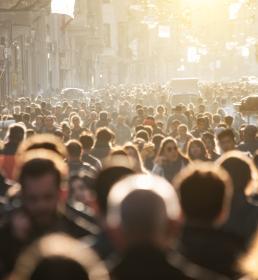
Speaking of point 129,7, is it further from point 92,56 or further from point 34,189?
point 34,189

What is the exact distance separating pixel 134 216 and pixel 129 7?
434 ft

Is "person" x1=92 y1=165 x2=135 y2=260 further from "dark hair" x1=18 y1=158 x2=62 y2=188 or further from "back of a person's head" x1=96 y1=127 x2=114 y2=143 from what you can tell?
"back of a person's head" x1=96 y1=127 x2=114 y2=143

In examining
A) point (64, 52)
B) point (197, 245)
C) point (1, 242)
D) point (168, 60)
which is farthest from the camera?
point (168, 60)

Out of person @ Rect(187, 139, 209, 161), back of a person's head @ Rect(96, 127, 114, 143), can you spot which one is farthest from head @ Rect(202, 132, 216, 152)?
person @ Rect(187, 139, 209, 161)

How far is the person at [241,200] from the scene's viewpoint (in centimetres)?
822

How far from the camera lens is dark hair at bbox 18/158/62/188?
6760mm

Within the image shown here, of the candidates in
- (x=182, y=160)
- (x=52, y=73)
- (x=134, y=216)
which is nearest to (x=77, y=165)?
(x=182, y=160)

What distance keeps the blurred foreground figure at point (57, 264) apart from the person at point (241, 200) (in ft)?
11.5

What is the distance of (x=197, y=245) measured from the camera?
5773mm

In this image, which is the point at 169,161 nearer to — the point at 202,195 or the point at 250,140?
the point at 250,140

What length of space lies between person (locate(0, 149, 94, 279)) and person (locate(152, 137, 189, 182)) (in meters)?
6.17

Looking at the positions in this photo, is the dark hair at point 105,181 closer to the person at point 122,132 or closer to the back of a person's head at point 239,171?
the back of a person's head at point 239,171

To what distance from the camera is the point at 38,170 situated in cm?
680

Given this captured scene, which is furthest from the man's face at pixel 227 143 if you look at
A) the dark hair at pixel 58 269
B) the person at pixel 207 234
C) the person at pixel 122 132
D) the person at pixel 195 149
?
the dark hair at pixel 58 269
